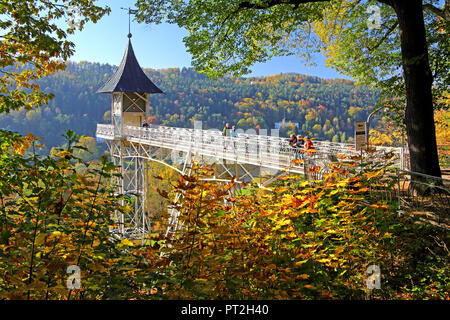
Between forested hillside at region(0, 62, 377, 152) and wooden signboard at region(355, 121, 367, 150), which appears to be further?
forested hillside at region(0, 62, 377, 152)

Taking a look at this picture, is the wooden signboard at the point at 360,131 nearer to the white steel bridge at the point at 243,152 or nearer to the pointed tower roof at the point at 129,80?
the white steel bridge at the point at 243,152

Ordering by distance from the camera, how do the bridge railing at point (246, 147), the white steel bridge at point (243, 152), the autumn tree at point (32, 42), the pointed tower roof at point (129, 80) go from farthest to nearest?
the pointed tower roof at point (129, 80) < the bridge railing at point (246, 147) < the white steel bridge at point (243, 152) < the autumn tree at point (32, 42)

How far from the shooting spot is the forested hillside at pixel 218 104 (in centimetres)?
6106

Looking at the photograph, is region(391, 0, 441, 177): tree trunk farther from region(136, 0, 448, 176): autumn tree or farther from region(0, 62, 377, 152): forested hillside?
region(0, 62, 377, 152): forested hillside

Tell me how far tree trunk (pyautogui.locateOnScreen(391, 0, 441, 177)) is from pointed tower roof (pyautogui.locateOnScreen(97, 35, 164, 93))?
20248 mm

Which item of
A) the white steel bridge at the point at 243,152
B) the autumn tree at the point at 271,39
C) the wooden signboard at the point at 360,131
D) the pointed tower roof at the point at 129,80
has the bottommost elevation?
the white steel bridge at the point at 243,152

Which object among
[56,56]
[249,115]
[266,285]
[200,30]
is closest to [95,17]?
[56,56]

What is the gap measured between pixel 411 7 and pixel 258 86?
7038 cm

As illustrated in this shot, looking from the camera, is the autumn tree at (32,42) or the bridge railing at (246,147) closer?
the autumn tree at (32,42)

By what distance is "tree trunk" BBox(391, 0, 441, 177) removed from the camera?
7.20 metres

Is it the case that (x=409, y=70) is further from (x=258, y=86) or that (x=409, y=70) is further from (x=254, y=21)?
(x=258, y=86)

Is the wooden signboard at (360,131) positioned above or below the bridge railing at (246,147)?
above

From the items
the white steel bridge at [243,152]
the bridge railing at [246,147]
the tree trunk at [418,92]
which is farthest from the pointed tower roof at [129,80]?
the tree trunk at [418,92]

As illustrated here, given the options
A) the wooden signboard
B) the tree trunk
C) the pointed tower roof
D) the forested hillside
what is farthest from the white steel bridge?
the forested hillside
